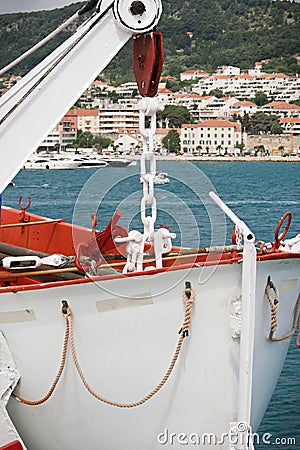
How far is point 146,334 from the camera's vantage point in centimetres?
517

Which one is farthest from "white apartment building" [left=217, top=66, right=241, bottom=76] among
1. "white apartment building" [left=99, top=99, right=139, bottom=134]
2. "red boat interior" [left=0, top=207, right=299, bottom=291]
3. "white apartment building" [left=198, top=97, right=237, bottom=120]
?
"red boat interior" [left=0, top=207, right=299, bottom=291]

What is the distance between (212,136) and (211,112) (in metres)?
7.10

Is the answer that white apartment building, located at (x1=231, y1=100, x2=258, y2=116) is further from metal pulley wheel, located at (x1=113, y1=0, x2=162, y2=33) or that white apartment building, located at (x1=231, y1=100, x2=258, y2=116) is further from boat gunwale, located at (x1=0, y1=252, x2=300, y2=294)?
metal pulley wheel, located at (x1=113, y1=0, x2=162, y2=33)

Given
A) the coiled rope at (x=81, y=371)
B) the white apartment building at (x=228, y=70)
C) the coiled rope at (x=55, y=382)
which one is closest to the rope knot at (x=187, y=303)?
the coiled rope at (x=81, y=371)

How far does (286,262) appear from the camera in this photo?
536 cm

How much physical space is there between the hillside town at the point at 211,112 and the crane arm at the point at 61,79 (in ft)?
227

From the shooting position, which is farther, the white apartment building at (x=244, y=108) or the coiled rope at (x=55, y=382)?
the white apartment building at (x=244, y=108)

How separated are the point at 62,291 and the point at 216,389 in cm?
115

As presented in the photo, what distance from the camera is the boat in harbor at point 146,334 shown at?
5059mm

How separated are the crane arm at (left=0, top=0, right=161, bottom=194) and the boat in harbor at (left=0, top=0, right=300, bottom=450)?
0.17m

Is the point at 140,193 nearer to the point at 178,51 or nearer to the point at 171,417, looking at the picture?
the point at 171,417

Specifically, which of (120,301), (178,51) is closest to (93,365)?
(120,301)

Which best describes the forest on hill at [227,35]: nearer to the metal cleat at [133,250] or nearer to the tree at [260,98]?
the tree at [260,98]

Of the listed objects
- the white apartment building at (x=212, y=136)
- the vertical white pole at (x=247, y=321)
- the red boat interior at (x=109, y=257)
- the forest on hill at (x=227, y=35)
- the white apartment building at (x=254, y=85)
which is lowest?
the vertical white pole at (x=247, y=321)
